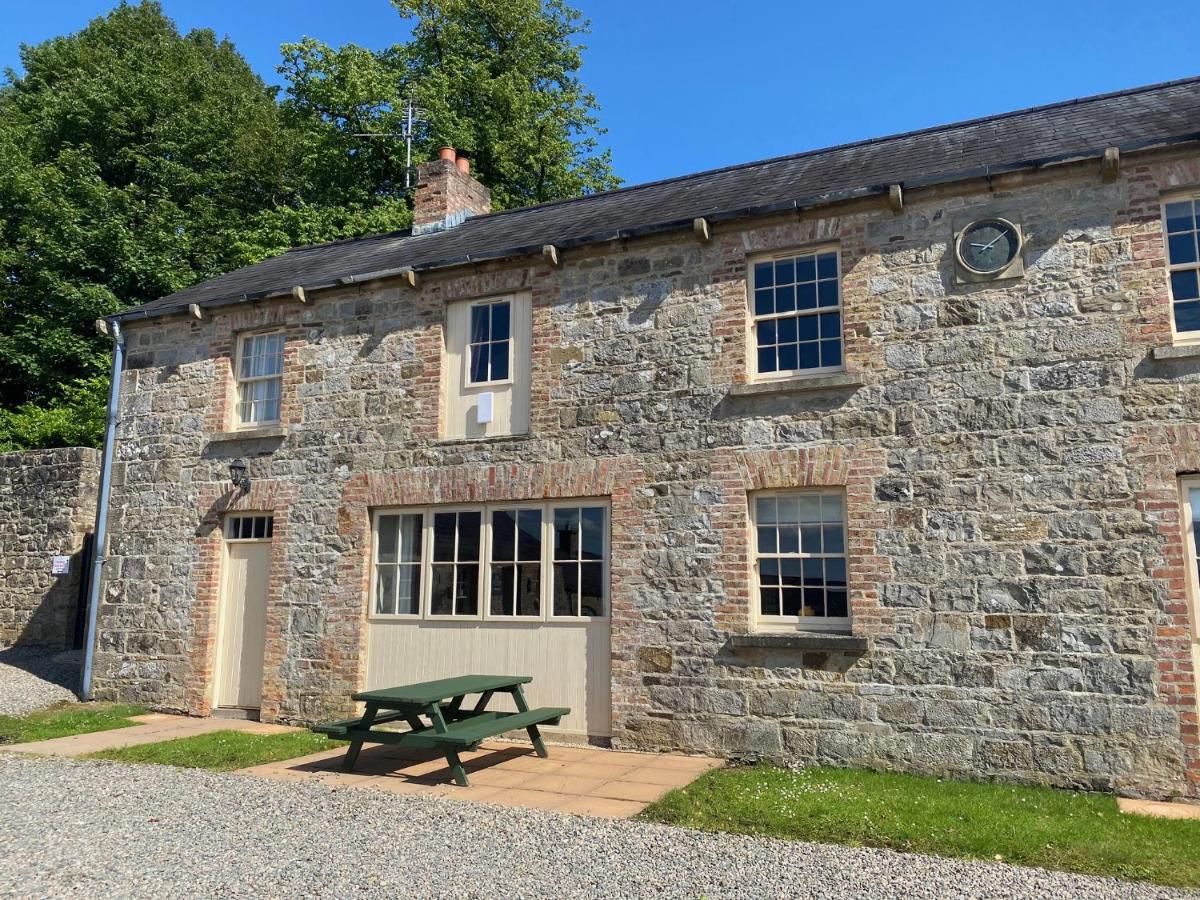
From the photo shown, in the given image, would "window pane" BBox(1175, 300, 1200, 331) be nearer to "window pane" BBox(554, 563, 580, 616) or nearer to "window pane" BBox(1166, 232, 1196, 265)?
"window pane" BBox(1166, 232, 1196, 265)

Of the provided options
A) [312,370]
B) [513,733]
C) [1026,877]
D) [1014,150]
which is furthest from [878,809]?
[312,370]

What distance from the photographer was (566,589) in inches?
374

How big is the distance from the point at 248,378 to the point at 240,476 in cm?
141

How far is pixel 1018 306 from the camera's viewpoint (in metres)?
7.97

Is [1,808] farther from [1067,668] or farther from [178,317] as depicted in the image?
[1067,668]

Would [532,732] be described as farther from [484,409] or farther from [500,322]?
[500,322]

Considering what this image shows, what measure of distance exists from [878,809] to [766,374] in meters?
4.28

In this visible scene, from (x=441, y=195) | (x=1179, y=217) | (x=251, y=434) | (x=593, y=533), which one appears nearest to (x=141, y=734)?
(x=251, y=434)

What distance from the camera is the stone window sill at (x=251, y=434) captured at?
36.9 ft

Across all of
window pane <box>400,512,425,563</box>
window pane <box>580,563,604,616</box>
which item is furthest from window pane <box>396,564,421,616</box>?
window pane <box>580,563,604,616</box>

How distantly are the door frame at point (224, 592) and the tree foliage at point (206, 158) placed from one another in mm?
10216

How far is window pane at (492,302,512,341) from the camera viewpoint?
34.1ft

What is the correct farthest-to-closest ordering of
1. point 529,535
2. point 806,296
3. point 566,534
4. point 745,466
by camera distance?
1. point 529,535
2. point 566,534
3. point 806,296
4. point 745,466

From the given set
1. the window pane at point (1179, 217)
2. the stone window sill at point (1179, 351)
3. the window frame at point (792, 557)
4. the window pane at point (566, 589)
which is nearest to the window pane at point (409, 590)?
the window pane at point (566, 589)
